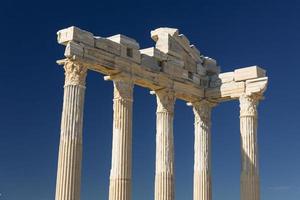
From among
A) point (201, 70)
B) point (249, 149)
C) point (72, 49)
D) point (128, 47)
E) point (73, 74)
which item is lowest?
point (249, 149)

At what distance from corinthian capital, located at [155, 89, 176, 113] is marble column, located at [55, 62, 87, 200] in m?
8.58

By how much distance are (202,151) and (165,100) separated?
5.89 meters

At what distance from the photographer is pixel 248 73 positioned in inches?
1773

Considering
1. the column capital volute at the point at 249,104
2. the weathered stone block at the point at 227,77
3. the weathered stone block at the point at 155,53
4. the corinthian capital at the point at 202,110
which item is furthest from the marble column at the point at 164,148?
the column capital volute at the point at 249,104

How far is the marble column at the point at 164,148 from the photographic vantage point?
4238 cm

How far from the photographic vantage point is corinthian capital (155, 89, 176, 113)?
43.9 metres

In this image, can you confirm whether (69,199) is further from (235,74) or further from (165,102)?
(235,74)

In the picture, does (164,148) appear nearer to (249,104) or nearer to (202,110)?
(202,110)

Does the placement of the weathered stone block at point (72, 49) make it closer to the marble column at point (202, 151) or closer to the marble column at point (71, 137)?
the marble column at point (71, 137)

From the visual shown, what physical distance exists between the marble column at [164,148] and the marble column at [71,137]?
8669 mm

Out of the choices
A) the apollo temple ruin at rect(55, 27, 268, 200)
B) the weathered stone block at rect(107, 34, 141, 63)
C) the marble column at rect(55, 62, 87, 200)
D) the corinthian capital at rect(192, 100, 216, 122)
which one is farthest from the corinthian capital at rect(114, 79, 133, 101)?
the corinthian capital at rect(192, 100, 216, 122)

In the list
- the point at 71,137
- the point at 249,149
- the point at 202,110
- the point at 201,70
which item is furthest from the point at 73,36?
the point at 249,149

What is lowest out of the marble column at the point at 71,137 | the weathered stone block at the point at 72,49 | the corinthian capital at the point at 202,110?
the marble column at the point at 71,137

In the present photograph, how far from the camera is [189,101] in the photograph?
1881 inches
